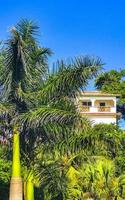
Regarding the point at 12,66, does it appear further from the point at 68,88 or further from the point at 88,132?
the point at 88,132

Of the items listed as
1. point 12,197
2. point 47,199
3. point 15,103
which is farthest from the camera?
point 47,199

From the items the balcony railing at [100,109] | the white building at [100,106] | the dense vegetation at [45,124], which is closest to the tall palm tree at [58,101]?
the dense vegetation at [45,124]

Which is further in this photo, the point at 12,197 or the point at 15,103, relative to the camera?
the point at 15,103

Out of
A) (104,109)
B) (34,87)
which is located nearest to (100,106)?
(104,109)

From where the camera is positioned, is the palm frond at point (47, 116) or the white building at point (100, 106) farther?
the white building at point (100, 106)

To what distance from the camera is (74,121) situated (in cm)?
2625

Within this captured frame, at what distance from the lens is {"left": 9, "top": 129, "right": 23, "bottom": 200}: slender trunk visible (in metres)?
25.0

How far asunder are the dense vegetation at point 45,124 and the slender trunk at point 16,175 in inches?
1.6

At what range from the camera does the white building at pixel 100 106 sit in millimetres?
70875

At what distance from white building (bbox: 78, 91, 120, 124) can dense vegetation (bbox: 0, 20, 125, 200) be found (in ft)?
136

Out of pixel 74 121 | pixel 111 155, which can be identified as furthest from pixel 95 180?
pixel 74 121

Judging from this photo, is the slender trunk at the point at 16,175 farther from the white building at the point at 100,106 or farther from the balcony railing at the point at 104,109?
the balcony railing at the point at 104,109

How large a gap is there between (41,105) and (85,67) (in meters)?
2.51

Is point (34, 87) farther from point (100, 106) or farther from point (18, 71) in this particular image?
point (100, 106)
